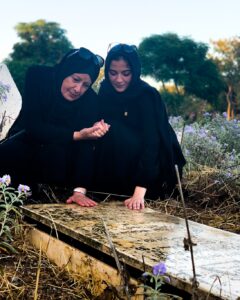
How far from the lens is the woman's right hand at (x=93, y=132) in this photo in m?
3.11

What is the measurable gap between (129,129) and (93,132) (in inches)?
17.8

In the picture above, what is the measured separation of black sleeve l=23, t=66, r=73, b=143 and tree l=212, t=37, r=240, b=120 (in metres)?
29.7

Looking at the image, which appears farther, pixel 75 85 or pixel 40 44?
pixel 40 44

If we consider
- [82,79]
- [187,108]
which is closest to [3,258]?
[82,79]

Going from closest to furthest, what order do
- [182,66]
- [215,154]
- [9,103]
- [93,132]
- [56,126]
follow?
[93,132] < [56,126] < [9,103] < [215,154] < [182,66]

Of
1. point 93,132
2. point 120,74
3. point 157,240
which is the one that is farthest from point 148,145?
point 157,240

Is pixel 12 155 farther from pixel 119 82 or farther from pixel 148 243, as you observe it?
pixel 148 243

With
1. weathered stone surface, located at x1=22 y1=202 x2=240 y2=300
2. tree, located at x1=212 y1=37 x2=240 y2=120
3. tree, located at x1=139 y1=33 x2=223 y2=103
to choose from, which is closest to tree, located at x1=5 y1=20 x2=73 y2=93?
tree, located at x1=139 y1=33 x2=223 y2=103

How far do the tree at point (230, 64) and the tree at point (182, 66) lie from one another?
1.19 m

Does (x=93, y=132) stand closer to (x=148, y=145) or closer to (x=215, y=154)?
(x=148, y=145)

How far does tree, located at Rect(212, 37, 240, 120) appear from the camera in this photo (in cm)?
3326

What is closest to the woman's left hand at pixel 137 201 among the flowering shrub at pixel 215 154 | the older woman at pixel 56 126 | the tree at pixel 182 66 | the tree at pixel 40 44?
the older woman at pixel 56 126

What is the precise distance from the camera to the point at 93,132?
3.14m

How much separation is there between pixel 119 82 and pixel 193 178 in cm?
149
